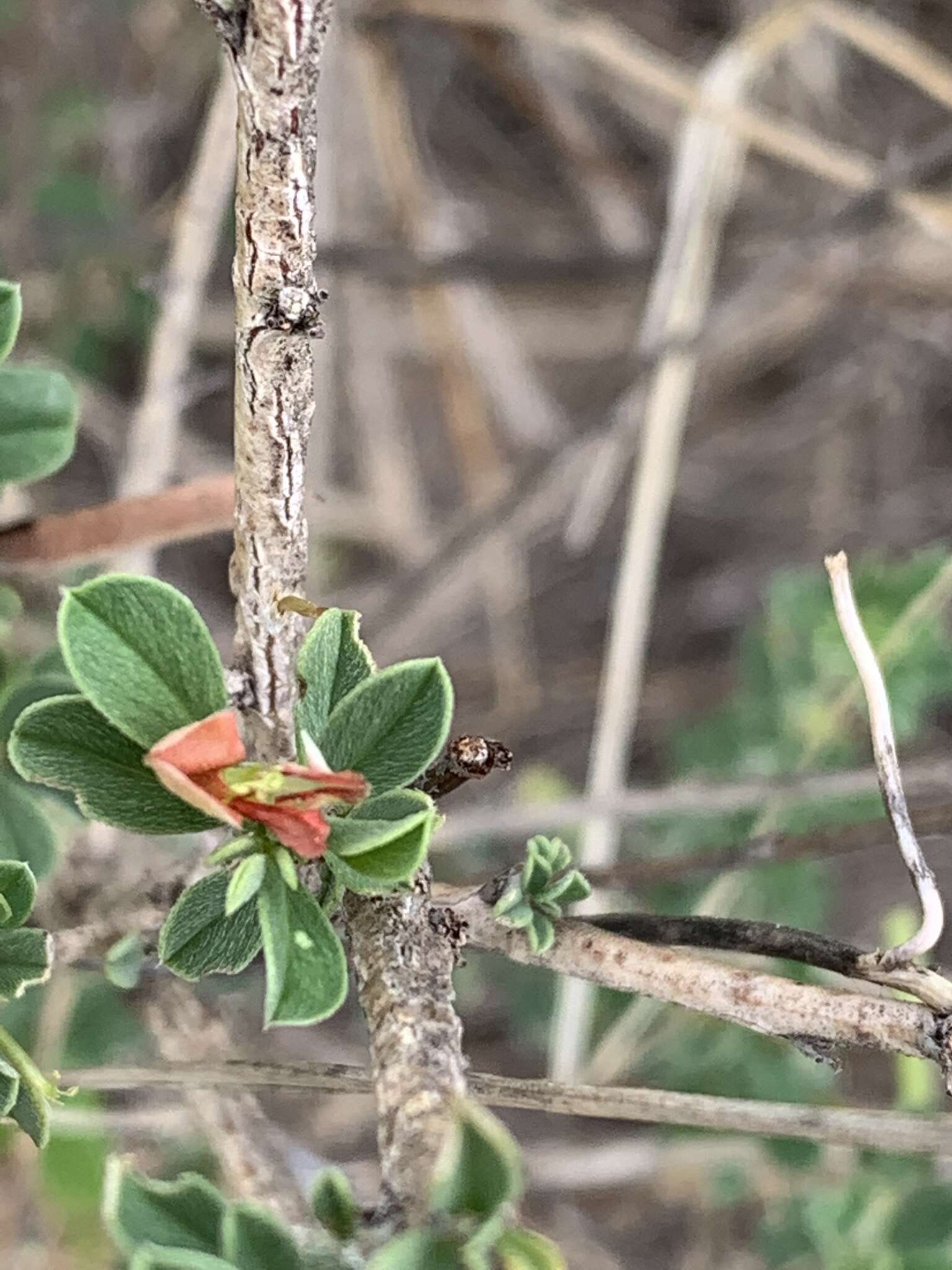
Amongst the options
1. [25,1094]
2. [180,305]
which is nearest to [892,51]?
[180,305]

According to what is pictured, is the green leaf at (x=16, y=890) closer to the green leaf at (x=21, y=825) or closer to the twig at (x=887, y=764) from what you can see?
the green leaf at (x=21, y=825)

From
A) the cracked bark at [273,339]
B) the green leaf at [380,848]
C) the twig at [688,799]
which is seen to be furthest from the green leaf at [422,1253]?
the twig at [688,799]

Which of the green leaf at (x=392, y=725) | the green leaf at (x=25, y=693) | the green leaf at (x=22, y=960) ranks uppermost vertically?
the green leaf at (x=25, y=693)

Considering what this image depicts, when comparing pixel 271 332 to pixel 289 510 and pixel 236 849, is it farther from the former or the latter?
pixel 236 849

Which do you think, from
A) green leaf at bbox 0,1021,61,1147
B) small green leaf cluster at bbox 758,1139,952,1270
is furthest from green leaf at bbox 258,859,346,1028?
small green leaf cluster at bbox 758,1139,952,1270

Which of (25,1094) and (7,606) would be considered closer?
(25,1094)

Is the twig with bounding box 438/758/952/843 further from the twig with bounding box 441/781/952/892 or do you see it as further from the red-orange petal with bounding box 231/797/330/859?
the red-orange petal with bounding box 231/797/330/859
